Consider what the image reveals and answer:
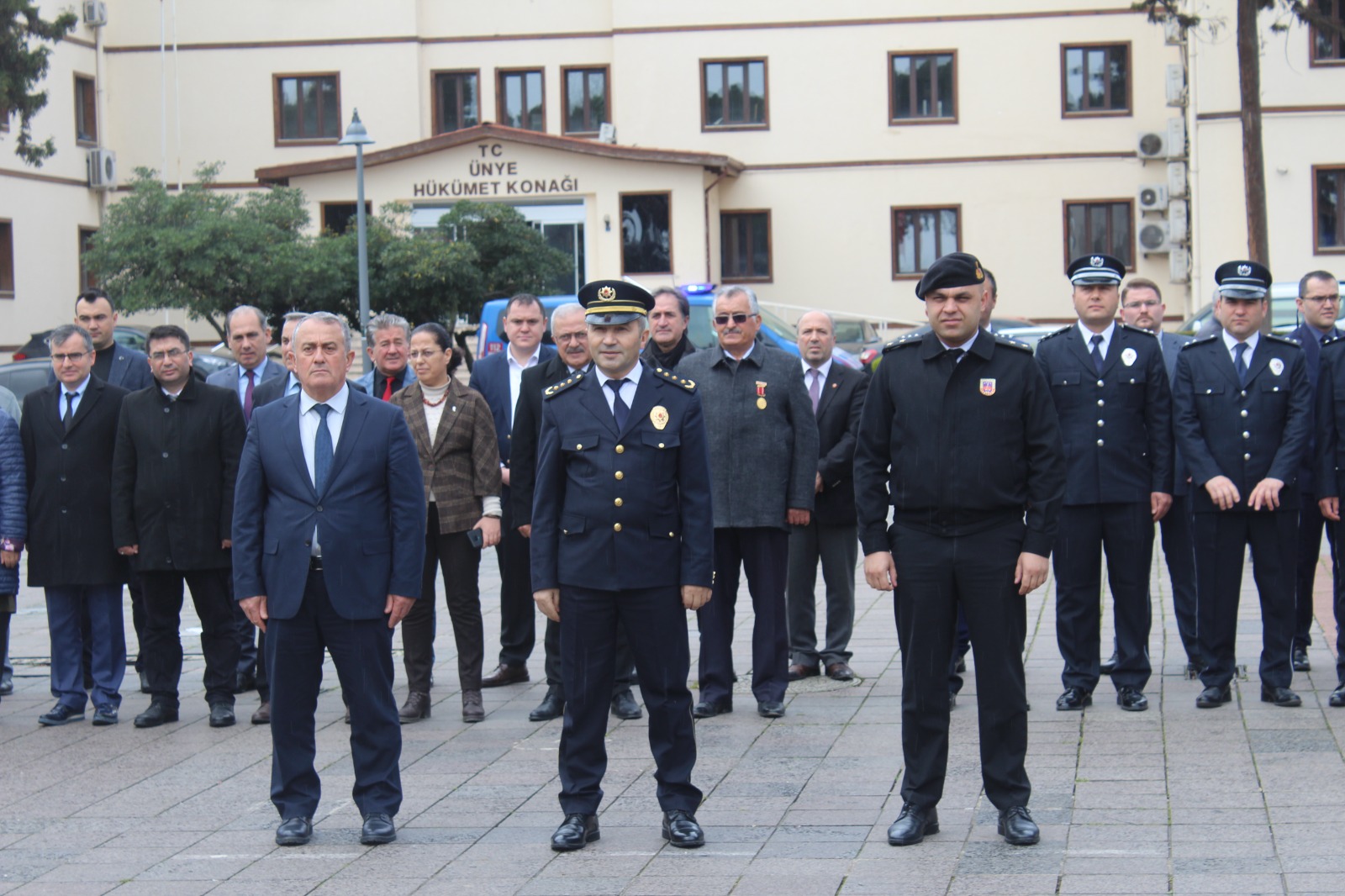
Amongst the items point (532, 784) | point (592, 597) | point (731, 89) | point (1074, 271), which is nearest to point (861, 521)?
point (592, 597)

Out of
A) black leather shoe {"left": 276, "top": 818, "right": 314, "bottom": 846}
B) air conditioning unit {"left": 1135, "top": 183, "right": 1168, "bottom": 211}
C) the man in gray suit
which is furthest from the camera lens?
air conditioning unit {"left": 1135, "top": 183, "right": 1168, "bottom": 211}

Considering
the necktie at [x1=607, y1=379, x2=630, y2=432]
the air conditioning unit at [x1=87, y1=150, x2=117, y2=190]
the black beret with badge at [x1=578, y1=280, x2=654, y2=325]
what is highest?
the air conditioning unit at [x1=87, y1=150, x2=117, y2=190]

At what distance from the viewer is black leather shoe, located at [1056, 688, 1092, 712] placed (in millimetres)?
8648

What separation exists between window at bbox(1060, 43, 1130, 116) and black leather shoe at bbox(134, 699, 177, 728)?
33.2 metres

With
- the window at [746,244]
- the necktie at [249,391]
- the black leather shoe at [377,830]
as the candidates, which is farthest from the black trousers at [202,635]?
the window at [746,244]

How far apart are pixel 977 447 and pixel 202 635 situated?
4888 millimetres

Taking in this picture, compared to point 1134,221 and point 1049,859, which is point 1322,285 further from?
point 1134,221

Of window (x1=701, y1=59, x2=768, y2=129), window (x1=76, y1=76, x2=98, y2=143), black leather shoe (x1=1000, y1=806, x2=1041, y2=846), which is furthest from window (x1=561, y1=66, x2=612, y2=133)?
black leather shoe (x1=1000, y1=806, x2=1041, y2=846)

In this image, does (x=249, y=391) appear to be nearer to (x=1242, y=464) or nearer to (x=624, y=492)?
(x=624, y=492)

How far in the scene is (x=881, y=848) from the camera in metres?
6.23

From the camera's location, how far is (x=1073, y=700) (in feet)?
28.4

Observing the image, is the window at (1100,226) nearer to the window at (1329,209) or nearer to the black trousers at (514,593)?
the window at (1329,209)

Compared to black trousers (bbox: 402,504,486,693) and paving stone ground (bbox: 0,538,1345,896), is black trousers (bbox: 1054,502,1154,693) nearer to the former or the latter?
paving stone ground (bbox: 0,538,1345,896)

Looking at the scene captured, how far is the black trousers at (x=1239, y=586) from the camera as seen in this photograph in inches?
339
